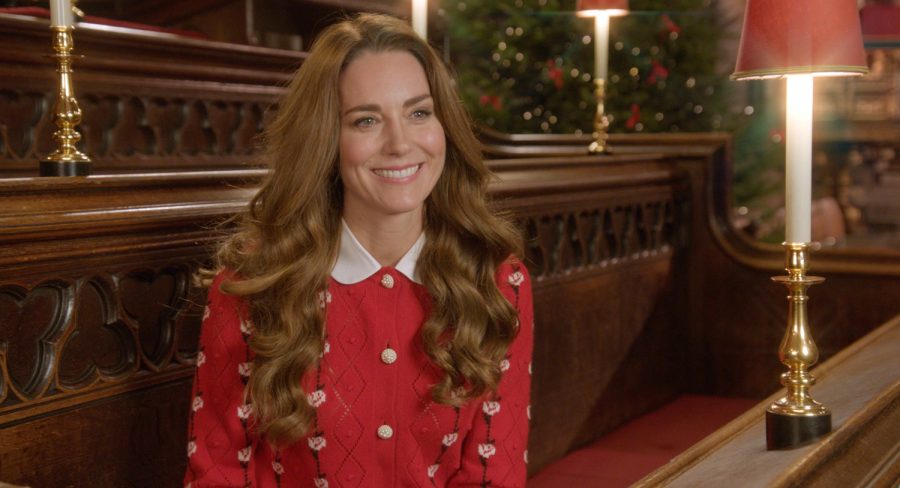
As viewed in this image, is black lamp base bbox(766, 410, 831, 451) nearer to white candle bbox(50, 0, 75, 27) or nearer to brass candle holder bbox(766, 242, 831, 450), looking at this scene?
brass candle holder bbox(766, 242, 831, 450)

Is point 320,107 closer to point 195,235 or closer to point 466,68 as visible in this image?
point 195,235

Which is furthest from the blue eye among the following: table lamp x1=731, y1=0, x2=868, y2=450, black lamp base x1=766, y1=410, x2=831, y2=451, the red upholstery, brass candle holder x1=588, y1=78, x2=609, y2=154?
brass candle holder x1=588, y1=78, x2=609, y2=154

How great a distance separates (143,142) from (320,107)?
1.72 meters

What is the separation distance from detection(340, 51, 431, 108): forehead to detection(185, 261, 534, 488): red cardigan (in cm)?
25

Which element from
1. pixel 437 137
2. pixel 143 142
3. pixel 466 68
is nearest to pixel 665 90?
pixel 466 68

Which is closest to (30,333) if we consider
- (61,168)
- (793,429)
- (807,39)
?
(61,168)

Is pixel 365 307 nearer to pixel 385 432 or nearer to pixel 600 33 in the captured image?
pixel 385 432

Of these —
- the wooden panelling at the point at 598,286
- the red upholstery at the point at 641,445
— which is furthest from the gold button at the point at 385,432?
the red upholstery at the point at 641,445

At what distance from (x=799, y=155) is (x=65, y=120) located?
1165 mm

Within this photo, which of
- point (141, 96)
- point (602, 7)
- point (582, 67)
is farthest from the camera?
point (582, 67)

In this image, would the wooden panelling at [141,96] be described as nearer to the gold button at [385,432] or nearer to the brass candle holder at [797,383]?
the gold button at [385,432]

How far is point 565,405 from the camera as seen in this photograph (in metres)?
2.92

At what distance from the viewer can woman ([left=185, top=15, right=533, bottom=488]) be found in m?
1.64

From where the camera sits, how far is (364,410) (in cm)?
171
